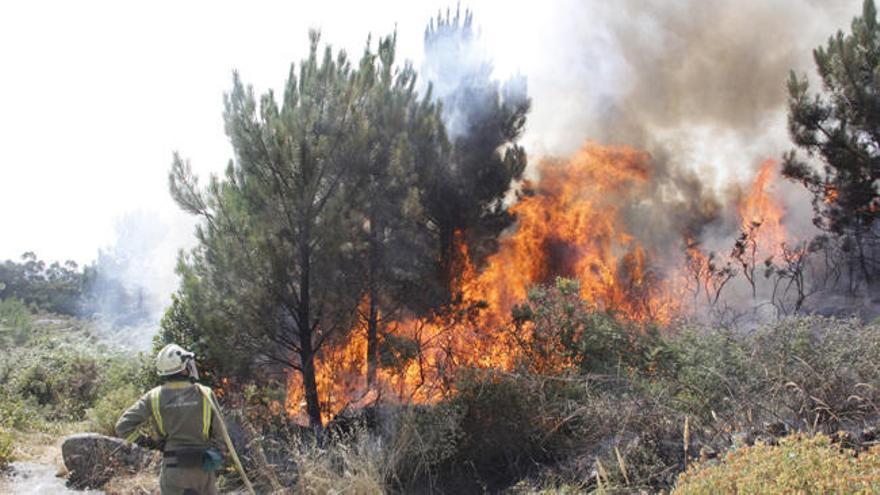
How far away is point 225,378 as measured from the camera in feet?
34.4

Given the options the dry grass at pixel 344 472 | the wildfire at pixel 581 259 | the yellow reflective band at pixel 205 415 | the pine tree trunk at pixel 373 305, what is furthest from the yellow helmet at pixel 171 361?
the wildfire at pixel 581 259

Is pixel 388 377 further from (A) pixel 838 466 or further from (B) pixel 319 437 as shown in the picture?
(A) pixel 838 466

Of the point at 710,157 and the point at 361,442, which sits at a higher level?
the point at 710,157

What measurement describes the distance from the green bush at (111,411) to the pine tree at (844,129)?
47.3 ft

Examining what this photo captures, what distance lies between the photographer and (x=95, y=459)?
8828 millimetres

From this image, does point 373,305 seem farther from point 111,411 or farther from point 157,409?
point 157,409

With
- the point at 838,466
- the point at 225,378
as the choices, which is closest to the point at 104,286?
the point at 225,378

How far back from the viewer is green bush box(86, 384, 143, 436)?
10289mm

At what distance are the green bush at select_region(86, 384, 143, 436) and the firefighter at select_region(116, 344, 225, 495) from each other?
5405 mm

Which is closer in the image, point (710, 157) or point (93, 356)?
point (93, 356)

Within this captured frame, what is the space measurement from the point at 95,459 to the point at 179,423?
429cm

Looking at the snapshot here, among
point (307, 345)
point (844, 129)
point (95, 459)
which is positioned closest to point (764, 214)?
point (844, 129)

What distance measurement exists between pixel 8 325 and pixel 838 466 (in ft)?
68.3

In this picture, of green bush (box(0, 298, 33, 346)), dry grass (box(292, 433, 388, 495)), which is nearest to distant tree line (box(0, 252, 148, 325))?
green bush (box(0, 298, 33, 346))
